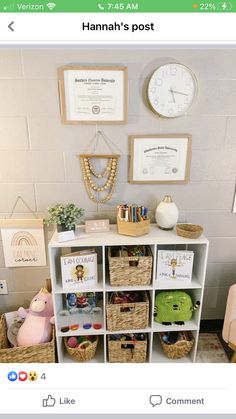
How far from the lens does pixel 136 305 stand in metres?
1.51

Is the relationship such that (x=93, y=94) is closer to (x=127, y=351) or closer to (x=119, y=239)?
(x=119, y=239)

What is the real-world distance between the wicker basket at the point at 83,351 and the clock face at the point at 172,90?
4.35 ft

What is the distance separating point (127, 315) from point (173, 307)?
0.26m

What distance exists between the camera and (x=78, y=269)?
1.47 metres

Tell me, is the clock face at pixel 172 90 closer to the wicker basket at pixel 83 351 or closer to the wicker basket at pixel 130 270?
the wicker basket at pixel 130 270

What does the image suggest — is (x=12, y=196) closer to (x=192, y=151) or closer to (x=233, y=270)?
(x=192, y=151)

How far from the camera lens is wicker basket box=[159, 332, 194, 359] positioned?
5.26 feet

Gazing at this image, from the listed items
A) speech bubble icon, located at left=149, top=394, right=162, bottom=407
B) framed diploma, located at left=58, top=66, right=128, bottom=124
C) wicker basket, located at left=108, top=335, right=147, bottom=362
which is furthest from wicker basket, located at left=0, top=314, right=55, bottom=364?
framed diploma, located at left=58, top=66, right=128, bottom=124

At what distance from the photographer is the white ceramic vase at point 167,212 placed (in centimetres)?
149

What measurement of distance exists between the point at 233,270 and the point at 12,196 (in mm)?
1427

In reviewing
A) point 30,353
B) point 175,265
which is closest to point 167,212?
point 175,265

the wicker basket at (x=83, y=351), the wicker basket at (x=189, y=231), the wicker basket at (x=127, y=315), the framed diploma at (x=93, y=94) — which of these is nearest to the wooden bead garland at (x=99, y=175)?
the framed diploma at (x=93, y=94)
